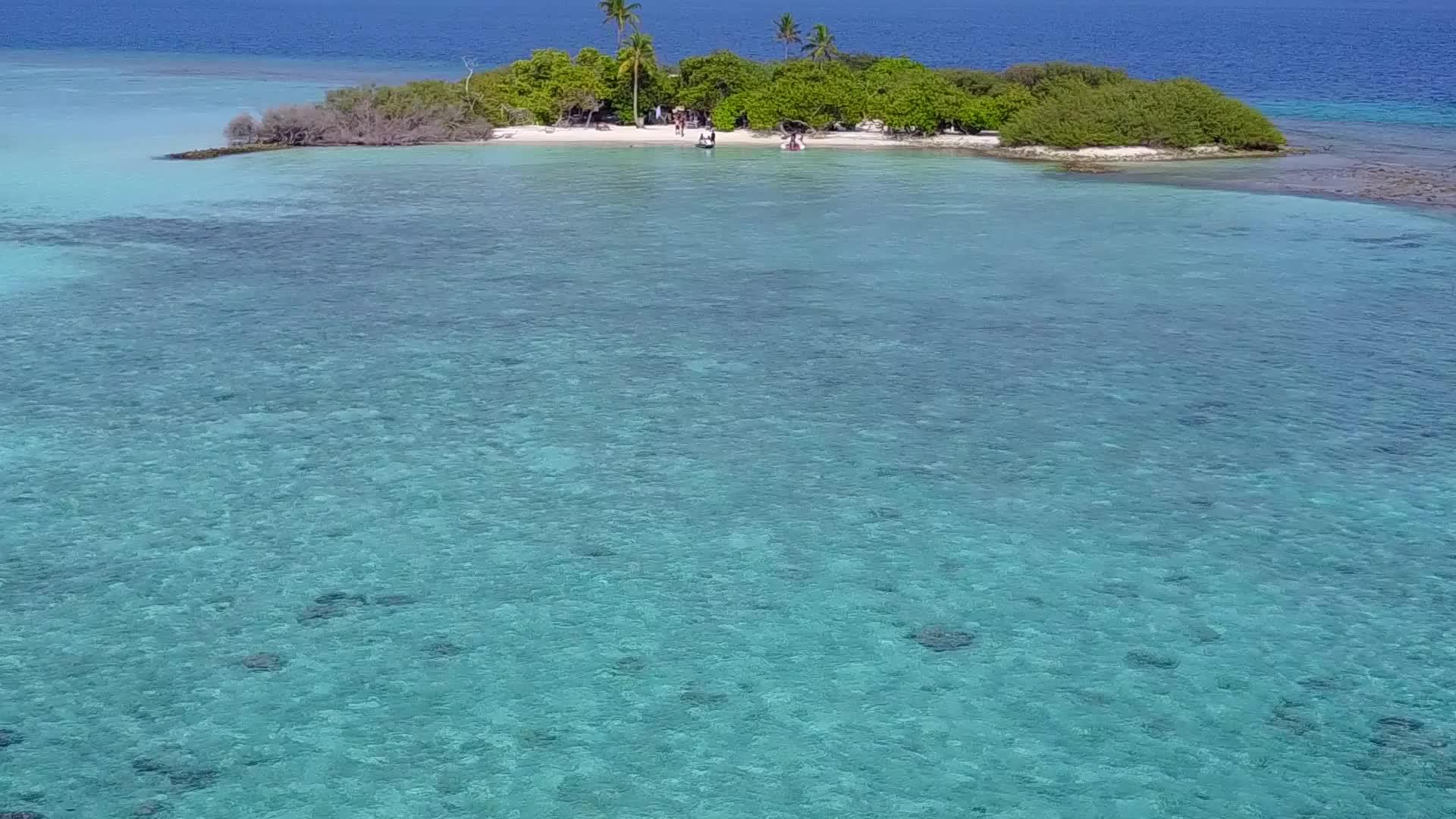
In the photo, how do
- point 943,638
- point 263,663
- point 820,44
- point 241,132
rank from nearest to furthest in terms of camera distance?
point 263,663 → point 943,638 → point 241,132 → point 820,44

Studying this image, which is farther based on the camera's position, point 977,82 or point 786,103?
point 977,82

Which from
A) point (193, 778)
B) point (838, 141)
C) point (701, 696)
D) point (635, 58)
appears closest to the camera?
point (193, 778)

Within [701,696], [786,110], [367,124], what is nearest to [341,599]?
[701,696]

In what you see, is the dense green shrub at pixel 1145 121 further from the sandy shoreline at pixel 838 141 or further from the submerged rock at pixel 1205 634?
the submerged rock at pixel 1205 634

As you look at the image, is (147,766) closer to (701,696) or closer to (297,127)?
(701,696)

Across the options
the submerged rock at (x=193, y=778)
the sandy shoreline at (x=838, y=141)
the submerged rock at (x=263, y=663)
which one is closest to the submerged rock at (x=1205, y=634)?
the submerged rock at (x=263, y=663)
